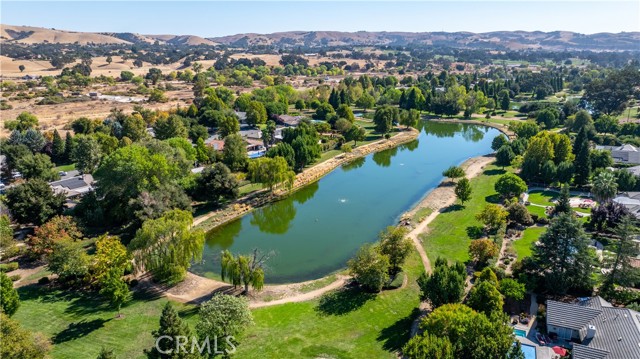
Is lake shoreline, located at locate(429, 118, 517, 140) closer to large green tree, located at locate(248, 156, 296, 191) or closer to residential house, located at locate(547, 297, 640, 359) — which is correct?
large green tree, located at locate(248, 156, 296, 191)

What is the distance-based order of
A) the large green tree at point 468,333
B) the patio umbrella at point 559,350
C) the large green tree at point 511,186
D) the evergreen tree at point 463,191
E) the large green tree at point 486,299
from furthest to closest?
the large green tree at point 511,186 < the evergreen tree at point 463,191 < the large green tree at point 486,299 < the patio umbrella at point 559,350 < the large green tree at point 468,333

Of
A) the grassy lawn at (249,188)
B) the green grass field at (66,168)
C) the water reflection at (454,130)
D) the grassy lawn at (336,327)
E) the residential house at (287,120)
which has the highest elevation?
the residential house at (287,120)

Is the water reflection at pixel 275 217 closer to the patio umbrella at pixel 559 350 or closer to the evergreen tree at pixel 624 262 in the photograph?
the patio umbrella at pixel 559 350

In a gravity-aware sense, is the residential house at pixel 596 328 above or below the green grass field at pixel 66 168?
below

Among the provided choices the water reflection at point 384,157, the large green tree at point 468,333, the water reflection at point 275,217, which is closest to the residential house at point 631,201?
the large green tree at point 468,333

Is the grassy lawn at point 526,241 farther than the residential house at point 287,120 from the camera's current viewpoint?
No

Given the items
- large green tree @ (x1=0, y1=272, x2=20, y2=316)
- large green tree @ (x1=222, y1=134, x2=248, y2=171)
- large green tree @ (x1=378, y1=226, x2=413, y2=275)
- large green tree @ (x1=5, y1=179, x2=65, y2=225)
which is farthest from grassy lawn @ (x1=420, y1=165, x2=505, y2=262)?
large green tree @ (x1=5, y1=179, x2=65, y2=225)

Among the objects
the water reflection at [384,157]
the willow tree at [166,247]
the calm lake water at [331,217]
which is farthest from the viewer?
the water reflection at [384,157]
